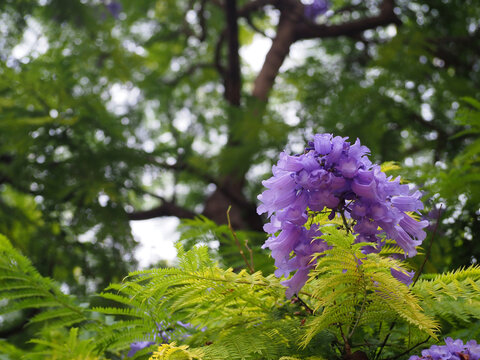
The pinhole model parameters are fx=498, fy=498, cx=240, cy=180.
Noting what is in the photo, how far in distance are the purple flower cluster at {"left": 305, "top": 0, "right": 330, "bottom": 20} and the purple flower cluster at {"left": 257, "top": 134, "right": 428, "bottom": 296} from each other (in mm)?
6071

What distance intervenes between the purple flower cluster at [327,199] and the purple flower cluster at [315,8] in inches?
239

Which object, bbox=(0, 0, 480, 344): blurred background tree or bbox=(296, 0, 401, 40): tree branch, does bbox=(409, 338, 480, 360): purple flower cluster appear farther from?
bbox=(296, 0, 401, 40): tree branch

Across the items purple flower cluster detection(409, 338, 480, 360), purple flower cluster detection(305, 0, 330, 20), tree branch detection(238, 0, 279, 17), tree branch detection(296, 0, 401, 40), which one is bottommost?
purple flower cluster detection(409, 338, 480, 360)

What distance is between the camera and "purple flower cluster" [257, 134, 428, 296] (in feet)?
3.57

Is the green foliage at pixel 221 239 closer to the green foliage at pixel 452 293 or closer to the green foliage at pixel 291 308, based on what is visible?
the green foliage at pixel 291 308

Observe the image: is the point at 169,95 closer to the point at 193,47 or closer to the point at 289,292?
the point at 193,47

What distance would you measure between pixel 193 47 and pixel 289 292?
7011mm

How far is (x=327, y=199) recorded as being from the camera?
1092mm

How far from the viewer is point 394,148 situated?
13.2 ft

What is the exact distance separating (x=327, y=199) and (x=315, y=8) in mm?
6230

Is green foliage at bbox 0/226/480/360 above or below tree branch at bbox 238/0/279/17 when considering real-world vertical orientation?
below

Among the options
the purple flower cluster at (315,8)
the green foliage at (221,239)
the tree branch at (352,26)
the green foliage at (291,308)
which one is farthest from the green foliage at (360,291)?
the purple flower cluster at (315,8)

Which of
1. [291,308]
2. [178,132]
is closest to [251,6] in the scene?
[178,132]

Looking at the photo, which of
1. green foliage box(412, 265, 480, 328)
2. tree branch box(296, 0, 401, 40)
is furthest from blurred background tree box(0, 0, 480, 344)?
green foliage box(412, 265, 480, 328)
